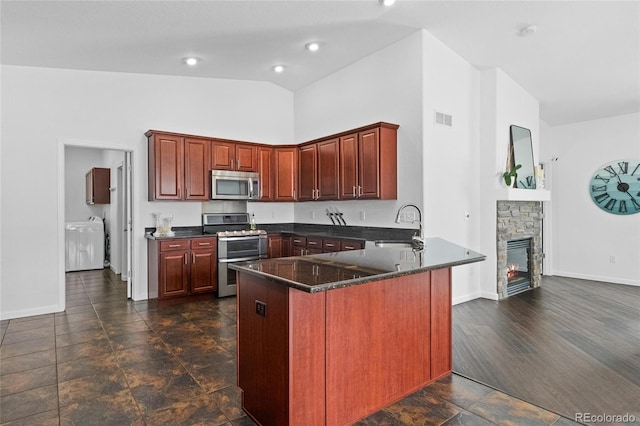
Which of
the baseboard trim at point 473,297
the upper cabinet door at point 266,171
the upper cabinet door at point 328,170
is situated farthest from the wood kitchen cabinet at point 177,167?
the baseboard trim at point 473,297

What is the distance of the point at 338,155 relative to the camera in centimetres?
500

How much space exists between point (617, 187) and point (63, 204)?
8199 mm

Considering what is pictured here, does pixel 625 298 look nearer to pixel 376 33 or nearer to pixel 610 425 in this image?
pixel 610 425

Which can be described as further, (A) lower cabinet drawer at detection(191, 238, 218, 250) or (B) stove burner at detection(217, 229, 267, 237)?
(B) stove burner at detection(217, 229, 267, 237)

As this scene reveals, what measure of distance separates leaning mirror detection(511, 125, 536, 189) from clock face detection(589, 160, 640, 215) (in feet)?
4.98

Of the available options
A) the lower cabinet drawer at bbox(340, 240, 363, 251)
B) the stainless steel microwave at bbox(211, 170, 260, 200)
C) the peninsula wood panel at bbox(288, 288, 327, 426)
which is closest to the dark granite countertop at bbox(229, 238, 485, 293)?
the peninsula wood panel at bbox(288, 288, 327, 426)

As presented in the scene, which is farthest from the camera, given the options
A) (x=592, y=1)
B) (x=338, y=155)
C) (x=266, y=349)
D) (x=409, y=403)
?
(x=338, y=155)

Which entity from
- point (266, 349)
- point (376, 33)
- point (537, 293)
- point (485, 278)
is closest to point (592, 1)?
point (376, 33)

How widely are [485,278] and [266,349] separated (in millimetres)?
4038

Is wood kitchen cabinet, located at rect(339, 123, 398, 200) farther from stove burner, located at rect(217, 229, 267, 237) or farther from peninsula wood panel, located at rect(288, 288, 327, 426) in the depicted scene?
peninsula wood panel, located at rect(288, 288, 327, 426)

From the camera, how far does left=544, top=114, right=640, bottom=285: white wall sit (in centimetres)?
598

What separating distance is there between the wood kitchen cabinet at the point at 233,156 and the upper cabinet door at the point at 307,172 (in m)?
0.72

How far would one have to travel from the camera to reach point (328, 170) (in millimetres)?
5223

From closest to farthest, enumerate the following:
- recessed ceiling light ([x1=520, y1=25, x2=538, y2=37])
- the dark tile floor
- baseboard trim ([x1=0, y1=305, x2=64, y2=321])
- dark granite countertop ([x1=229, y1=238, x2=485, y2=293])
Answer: dark granite countertop ([x1=229, y1=238, x2=485, y2=293]), the dark tile floor, recessed ceiling light ([x1=520, y1=25, x2=538, y2=37]), baseboard trim ([x1=0, y1=305, x2=64, y2=321])
